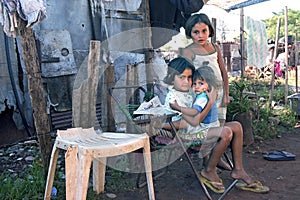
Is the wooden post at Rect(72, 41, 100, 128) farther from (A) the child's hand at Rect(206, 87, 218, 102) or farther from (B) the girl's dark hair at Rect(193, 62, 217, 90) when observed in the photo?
(A) the child's hand at Rect(206, 87, 218, 102)

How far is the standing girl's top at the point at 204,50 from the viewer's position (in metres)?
2.98

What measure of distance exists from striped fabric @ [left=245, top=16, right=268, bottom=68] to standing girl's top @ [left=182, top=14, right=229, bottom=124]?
5673 mm

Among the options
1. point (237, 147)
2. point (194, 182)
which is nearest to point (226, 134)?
point (237, 147)

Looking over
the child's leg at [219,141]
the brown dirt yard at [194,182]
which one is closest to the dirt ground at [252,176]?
the brown dirt yard at [194,182]

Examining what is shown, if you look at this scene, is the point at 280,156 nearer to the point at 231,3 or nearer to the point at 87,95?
the point at 87,95

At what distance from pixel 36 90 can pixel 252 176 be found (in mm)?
2107

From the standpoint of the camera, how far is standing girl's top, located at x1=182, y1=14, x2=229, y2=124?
117 inches

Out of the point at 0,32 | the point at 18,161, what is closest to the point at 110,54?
the point at 0,32

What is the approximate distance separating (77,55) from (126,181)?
2280 mm

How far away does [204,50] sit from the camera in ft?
10.2

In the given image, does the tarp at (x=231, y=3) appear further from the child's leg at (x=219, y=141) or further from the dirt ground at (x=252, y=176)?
the child's leg at (x=219, y=141)

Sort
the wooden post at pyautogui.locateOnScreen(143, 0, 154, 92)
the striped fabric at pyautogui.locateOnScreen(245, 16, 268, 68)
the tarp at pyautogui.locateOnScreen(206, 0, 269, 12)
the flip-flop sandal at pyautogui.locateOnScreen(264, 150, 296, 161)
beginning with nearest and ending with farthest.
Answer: the flip-flop sandal at pyautogui.locateOnScreen(264, 150, 296, 161)
the wooden post at pyautogui.locateOnScreen(143, 0, 154, 92)
the tarp at pyautogui.locateOnScreen(206, 0, 269, 12)
the striped fabric at pyautogui.locateOnScreen(245, 16, 268, 68)

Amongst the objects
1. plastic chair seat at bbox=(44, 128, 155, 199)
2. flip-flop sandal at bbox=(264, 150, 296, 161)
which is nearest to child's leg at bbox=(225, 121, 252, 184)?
plastic chair seat at bbox=(44, 128, 155, 199)

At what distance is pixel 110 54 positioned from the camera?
479 cm
